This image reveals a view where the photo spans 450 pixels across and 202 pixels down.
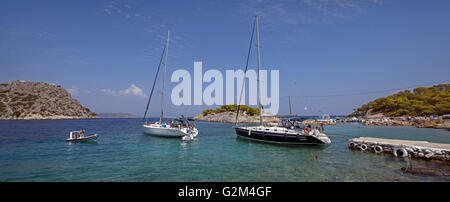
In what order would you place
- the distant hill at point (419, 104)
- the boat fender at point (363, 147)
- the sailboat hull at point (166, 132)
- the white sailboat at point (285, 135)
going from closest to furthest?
1. the boat fender at point (363, 147)
2. the white sailboat at point (285, 135)
3. the sailboat hull at point (166, 132)
4. the distant hill at point (419, 104)

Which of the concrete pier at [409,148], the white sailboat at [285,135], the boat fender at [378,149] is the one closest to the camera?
the concrete pier at [409,148]

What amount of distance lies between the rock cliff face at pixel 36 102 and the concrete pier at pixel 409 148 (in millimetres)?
175635

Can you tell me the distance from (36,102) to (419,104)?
222438 mm

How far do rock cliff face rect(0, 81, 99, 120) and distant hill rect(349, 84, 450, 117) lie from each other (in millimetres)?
202896

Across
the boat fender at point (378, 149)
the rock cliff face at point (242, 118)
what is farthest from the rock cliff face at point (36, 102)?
the boat fender at point (378, 149)

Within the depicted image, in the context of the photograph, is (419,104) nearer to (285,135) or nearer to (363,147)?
(363,147)

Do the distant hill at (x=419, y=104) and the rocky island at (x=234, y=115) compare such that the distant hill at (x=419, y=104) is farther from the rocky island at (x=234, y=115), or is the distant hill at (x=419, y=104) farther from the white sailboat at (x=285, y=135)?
the white sailboat at (x=285, y=135)

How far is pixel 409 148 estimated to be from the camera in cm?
1812

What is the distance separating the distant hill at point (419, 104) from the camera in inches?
2559
